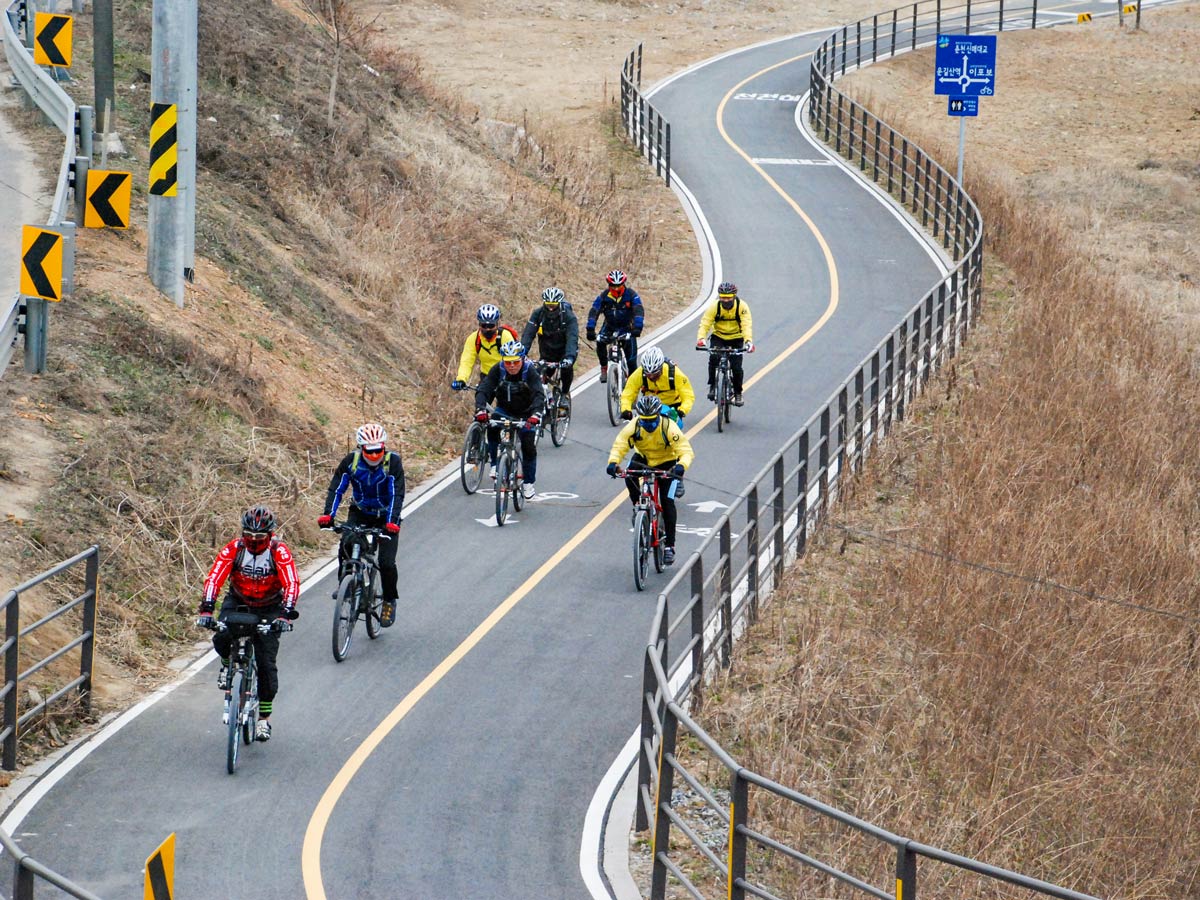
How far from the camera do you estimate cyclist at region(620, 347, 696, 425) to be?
16.8 m

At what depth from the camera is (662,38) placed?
60938 millimetres

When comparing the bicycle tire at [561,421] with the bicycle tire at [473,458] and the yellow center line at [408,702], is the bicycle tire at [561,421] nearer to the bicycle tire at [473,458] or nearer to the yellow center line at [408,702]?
the yellow center line at [408,702]

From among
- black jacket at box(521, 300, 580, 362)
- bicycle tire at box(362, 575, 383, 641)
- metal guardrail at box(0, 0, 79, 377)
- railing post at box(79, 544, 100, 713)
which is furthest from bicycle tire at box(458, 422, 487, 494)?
railing post at box(79, 544, 100, 713)

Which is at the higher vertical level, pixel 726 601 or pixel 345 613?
pixel 726 601

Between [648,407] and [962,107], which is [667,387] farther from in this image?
[962,107]

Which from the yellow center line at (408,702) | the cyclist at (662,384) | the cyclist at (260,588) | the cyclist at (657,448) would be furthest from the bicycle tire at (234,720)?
the cyclist at (662,384)

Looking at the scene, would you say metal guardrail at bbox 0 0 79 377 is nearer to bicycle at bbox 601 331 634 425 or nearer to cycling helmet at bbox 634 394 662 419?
cycling helmet at bbox 634 394 662 419

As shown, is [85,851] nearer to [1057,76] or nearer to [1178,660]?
[1178,660]

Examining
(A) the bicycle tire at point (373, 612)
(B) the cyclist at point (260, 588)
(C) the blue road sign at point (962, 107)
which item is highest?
(C) the blue road sign at point (962, 107)

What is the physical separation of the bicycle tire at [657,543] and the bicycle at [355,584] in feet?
10.1

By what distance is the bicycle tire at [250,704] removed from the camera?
11.4m

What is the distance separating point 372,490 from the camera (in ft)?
44.4

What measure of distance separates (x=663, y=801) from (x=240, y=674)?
3607 mm

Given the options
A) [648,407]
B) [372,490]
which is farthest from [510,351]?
[372,490]
